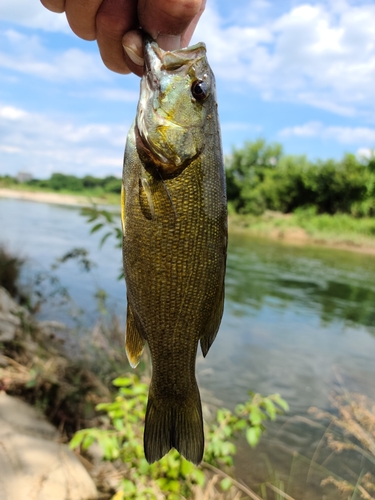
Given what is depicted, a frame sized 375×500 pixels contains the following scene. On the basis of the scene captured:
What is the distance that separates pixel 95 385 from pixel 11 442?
131 centimetres

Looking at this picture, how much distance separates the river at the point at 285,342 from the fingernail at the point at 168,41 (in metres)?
3.58

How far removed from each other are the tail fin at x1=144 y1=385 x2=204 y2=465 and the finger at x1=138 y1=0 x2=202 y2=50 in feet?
4.92

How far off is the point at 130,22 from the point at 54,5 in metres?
0.38

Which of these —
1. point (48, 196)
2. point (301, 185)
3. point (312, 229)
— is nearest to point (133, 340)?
point (312, 229)

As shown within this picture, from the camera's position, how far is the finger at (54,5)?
2.00 meters

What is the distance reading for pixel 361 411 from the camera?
14.2ft

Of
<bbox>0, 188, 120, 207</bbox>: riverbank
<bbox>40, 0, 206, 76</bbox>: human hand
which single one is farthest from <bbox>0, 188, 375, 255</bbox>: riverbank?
<bbox>0, 188, 120, 207</bbox>: riverbank

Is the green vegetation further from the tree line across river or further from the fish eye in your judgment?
the fish eye

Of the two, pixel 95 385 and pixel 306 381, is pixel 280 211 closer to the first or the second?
pixel 306 381

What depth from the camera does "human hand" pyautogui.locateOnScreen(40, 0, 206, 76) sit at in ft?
5.84

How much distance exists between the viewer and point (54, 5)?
2.02 m

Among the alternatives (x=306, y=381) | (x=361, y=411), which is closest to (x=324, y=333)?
(x=306, y=381)

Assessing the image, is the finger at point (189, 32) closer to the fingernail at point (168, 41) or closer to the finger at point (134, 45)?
the fingernail at point (168, 41)

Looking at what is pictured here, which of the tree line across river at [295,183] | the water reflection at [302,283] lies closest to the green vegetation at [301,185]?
the tree line across river at [295,183]
